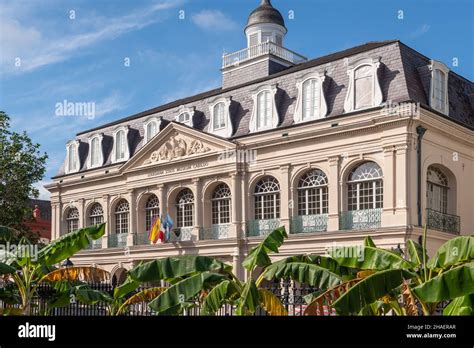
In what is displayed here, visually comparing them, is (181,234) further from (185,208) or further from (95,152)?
(95,152)

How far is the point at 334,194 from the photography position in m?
27.1

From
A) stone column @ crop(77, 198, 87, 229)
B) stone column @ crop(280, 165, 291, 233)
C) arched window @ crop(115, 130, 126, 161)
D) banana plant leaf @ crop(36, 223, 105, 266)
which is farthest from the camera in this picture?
stone column @ crop(77, 198, 87, 229)

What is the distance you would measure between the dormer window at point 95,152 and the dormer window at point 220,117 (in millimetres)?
8788

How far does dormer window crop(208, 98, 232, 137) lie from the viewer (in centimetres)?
3167

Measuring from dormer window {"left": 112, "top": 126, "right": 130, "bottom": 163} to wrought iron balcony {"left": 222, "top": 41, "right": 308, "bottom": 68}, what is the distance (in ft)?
22.9

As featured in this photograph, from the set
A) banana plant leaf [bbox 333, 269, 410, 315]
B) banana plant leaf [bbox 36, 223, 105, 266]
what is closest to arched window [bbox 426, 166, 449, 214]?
banana plant leaf [bbox 36, 223, 105, 266]

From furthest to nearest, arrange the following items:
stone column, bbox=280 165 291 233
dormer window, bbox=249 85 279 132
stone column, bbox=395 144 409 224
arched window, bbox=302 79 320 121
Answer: dormer window, bbox=249 85 279 132, stone column, bbox=280 165 291 233, arched window, bbox=302 79 320 121, stone column, bbox=395 144 409 224

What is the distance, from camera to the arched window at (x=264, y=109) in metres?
30.0

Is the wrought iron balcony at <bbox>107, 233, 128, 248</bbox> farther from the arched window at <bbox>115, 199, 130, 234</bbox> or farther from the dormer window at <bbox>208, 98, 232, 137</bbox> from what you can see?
the dormer window at <bbox>208, 98, 232, 137</bbox>

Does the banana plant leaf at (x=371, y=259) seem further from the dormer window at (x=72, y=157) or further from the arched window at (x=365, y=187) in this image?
the dormer window at (x=72, y=157)

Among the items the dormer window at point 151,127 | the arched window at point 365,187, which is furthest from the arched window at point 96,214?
the arched window at point 365,187

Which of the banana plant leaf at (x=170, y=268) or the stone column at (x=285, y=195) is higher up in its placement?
the stone column at (x=285, y=195)

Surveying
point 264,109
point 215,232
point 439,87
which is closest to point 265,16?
point 264,109

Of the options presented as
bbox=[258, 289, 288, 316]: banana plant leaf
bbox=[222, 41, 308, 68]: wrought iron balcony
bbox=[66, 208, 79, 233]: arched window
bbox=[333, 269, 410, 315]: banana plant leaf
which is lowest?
bbox=[258, 289, 288, 316]: banana plant leaf
